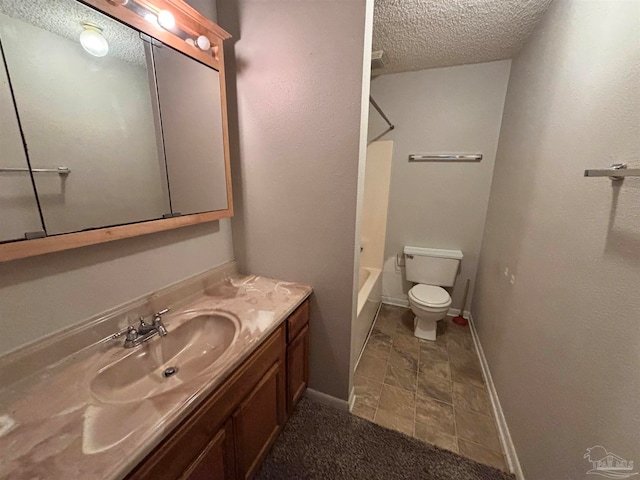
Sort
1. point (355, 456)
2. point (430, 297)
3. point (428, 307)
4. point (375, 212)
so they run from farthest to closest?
point (375, 212)
point (430, 297)
point (428, 307)
point (355, 456)

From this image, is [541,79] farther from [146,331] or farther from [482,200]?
[146,331]

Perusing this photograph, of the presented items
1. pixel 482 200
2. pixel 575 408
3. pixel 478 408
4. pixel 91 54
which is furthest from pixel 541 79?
pixel 91 54

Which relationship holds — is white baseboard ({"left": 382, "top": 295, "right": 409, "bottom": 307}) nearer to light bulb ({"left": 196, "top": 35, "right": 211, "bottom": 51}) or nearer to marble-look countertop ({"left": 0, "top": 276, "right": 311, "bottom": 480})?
marble-look countertop ({"left": 0, "top": 276, "right": 311, "bottom": 480})

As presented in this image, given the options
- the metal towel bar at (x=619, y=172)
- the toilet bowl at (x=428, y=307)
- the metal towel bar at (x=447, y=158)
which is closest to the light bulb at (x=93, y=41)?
the metal towel bar at (x=619, y=172)

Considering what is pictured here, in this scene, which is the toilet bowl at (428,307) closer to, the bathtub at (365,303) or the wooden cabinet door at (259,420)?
the bathtub at (365,303)

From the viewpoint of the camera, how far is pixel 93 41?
0.89 m

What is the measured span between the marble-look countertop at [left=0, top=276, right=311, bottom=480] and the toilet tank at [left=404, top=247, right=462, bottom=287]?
2015mm

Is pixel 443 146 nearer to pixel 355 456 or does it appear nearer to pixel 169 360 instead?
pixel 355 456

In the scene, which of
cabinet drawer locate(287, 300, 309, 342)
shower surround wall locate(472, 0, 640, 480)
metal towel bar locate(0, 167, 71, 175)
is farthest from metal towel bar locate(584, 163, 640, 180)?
metal towel bar locate(0, 167, 71, 175)

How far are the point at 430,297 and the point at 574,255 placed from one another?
137cm

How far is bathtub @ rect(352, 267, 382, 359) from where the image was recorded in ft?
6.30

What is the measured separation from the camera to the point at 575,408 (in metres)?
0.90

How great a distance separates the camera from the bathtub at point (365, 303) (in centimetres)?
192

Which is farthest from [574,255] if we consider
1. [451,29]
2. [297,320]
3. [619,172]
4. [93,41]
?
[93,41]
